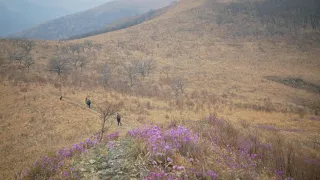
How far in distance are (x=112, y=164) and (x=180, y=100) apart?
20277 millimetres

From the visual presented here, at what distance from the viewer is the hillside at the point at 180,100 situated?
450cm

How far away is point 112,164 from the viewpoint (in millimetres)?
4430

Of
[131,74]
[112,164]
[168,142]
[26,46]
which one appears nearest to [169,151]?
[168,142]

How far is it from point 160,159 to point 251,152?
2390mm

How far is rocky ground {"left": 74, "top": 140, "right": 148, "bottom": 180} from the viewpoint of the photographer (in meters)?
4.07

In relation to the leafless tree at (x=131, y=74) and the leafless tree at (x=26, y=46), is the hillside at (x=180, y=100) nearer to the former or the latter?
the leafless tree at (x=131, y=74)

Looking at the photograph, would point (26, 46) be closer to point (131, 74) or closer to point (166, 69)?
point (131, 74)

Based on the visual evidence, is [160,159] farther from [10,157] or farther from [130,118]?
[130,118]

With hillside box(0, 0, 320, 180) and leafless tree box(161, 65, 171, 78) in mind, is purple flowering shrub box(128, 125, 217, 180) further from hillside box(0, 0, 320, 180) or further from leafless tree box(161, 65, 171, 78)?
leafless tree box(161, 65, 171, 78)

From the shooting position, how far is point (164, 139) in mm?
5113

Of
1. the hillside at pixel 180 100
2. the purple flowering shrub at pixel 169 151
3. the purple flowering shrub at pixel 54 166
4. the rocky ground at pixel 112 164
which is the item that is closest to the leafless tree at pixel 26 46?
the hillside at pixel 180 100

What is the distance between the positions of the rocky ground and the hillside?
1.1 inches

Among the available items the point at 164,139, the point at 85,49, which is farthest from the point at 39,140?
the point at 85,49

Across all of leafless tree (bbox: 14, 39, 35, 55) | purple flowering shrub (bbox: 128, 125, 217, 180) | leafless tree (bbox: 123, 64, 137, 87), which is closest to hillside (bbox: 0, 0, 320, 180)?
purple flowering shrub (bbox: 128, 125, 217, 180)
